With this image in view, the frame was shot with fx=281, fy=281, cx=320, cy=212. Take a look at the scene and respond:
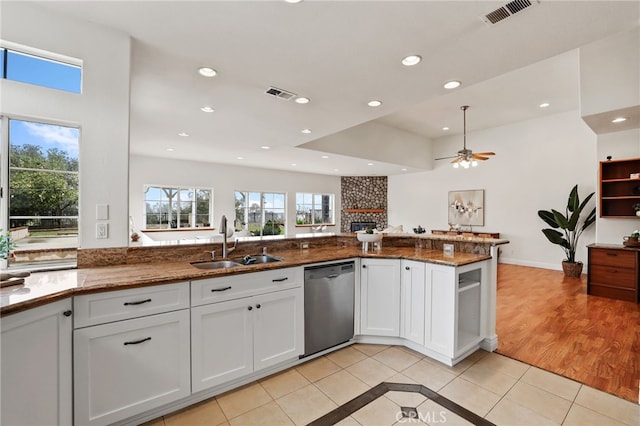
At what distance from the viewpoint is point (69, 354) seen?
1479mm

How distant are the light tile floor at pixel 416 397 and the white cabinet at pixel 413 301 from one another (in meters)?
0.23

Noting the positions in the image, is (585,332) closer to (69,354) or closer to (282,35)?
(282,35)

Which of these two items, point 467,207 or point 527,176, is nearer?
point 527,176

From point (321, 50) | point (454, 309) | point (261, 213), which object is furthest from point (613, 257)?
point (261, 213)

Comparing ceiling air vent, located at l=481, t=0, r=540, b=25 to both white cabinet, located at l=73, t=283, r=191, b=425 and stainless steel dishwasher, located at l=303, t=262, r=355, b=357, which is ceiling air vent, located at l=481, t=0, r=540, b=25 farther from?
white cabinet, located at l=73, t=283, r=191, b=425

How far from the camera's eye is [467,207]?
761cm

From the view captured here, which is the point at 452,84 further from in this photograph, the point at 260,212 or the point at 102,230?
the point at 260,212

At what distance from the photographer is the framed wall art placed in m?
7.37

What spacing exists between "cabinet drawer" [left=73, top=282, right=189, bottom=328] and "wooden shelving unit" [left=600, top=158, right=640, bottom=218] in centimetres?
606

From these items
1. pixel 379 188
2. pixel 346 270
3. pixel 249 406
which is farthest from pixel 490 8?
pixel 379 188

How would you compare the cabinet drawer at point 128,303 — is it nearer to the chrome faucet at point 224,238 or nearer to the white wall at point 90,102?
the white wall at point 90,102

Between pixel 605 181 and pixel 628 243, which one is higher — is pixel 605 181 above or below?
above

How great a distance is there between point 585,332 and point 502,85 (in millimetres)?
3658

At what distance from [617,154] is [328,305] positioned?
5.22 meters
